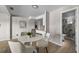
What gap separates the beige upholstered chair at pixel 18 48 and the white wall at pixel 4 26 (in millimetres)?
115

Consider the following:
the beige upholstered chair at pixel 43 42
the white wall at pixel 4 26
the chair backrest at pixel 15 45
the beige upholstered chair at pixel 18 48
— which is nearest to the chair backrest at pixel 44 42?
the beige upholstered chair at pixel 43 42

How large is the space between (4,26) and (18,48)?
1.25 ft

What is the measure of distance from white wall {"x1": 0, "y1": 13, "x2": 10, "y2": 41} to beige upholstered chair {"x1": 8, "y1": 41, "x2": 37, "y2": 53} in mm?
115

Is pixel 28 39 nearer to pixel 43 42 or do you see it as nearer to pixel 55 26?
pixel 43 42

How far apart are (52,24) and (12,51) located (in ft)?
2.31

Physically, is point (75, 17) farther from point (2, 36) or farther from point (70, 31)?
point (2, 36)

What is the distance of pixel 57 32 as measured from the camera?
121 cm

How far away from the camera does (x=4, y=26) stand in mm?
1107

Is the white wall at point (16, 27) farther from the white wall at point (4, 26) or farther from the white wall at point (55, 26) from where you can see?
the white wall at point (55, 26)

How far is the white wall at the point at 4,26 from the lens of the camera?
106 cm

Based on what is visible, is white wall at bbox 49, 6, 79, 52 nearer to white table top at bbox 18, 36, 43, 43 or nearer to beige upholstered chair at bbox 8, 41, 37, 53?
white table top at bbox 18, 36, 43, 43

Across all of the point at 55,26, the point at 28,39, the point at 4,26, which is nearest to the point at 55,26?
the point at 55,26

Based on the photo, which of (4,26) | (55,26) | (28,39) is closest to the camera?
→ (4,26)
